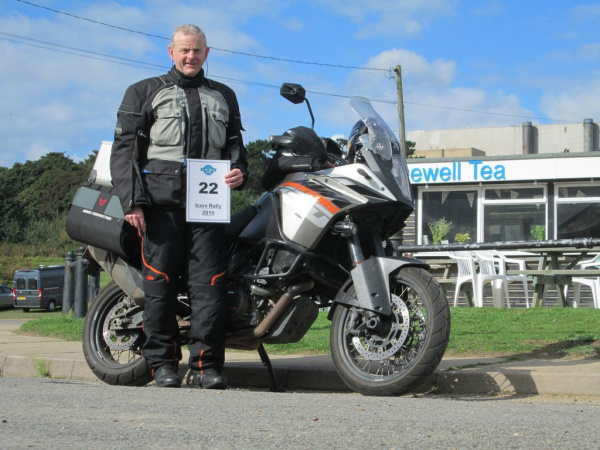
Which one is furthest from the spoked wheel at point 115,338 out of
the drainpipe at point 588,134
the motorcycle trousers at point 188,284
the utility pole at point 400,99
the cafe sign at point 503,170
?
the drainpipe at point 588,134

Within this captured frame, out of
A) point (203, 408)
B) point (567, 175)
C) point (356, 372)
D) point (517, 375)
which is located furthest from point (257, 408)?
point (567, 175)

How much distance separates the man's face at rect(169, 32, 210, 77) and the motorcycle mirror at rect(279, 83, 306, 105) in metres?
0.56

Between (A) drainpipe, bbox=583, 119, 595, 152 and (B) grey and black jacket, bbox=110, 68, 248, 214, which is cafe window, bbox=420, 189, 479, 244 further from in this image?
(A) drainpipe, bbox=583, 119, 595, 152

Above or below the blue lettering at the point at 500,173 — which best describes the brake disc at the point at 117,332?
below

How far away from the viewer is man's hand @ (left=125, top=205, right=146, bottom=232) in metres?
5.12

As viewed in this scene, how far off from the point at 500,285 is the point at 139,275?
918 centimetres

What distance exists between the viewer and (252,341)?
17.2 ft

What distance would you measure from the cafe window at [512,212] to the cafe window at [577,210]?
423mm

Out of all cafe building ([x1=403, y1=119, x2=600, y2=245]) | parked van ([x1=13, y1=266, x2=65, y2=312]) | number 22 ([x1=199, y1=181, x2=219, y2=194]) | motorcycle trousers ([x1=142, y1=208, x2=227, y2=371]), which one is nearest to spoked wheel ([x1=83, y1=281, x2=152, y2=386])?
motorcycle trousers ([x1=142, y1=208, x2=227, y2=371])

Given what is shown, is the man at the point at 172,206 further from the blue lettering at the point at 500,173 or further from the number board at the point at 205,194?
the blue lettering at the point at 500,173

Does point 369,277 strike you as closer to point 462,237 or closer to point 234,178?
point 234,178

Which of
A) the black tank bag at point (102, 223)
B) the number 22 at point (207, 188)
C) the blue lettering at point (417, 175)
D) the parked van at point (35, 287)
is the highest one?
the blue lettering at point (417, 175)

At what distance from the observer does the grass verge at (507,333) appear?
6.54 metres

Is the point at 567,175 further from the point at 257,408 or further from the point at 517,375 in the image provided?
the point at 257,408
